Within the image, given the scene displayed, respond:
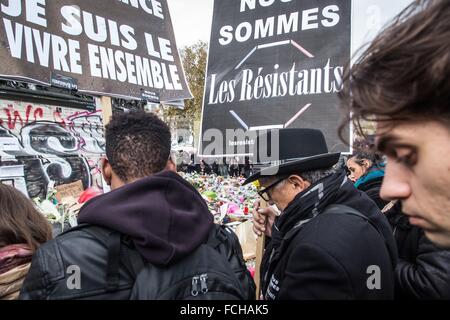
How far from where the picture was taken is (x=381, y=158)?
306 cm

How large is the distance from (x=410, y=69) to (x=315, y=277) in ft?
2.97

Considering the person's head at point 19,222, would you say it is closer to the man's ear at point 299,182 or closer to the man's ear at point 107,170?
the man's ear at point 107,170

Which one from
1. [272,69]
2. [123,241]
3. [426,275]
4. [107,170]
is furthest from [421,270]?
[272,69]

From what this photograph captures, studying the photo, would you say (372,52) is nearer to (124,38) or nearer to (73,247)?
(73,247)

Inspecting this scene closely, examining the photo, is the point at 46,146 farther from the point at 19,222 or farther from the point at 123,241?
the point at 123,241

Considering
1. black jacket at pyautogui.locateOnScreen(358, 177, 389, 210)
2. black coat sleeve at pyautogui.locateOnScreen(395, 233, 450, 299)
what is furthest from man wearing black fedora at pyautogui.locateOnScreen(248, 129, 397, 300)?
black jacket at pyautogui.locateOnScreen(358, 177, 389, 210)

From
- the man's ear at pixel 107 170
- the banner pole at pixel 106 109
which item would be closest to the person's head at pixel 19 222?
the man's ear at pixel 107 170

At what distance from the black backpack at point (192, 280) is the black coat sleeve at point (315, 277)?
236mm

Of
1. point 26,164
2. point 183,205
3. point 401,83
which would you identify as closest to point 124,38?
point 26,164

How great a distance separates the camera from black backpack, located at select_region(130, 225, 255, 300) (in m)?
1.10

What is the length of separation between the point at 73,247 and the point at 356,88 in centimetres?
105

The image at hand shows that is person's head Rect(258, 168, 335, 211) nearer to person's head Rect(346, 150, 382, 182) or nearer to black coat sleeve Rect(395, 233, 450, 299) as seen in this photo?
black coat sleeve Rect(395, 233, 450, 299)

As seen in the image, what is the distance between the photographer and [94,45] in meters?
3.00

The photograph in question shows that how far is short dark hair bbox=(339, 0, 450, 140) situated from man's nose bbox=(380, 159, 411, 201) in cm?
14
